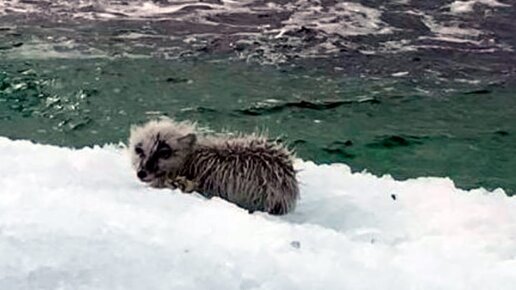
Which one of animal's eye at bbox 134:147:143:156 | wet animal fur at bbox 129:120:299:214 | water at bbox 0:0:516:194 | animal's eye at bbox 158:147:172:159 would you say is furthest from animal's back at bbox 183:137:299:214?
water at bbox 0:0:516:194

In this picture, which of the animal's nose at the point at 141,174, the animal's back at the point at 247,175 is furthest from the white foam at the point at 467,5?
the animal's nose at the point at 141,174

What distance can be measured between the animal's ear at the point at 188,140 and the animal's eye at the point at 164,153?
0.23 ft

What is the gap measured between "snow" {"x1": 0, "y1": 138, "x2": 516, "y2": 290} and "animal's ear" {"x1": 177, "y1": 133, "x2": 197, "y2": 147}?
28 cm

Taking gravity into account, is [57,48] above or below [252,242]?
below

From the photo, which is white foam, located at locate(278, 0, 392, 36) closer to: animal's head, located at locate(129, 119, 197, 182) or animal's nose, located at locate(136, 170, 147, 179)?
animal's head, located at locate(129, 119, 197, 182)

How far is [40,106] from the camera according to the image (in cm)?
915

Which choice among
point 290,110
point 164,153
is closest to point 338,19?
point 290,110

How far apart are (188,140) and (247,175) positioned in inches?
12.9

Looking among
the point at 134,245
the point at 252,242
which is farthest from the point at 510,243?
the point at 134,245

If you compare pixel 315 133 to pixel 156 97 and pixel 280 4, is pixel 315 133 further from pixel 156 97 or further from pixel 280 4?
pixel 280 4

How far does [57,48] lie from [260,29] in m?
2.30

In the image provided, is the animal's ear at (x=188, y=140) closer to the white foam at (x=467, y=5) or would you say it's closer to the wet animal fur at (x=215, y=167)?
the wet animal fur at (x=215, y=167)

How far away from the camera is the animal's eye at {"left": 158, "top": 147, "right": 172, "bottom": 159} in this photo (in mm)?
4914

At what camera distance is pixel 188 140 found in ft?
16.4
